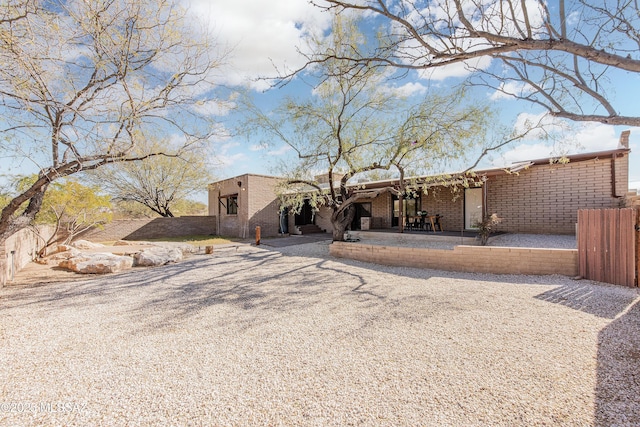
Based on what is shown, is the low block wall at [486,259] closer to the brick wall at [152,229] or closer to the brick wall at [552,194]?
the brick wall at [552,194]

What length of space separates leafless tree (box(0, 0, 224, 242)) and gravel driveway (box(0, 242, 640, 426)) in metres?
2.77

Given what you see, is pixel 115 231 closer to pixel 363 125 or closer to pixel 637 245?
pixel 363 125

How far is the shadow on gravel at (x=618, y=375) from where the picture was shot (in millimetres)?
2021

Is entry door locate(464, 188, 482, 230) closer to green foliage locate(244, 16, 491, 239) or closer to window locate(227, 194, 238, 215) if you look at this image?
green foliage locate(244, 16, 491, 239)

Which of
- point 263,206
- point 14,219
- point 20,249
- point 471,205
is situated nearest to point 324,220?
point 263,206

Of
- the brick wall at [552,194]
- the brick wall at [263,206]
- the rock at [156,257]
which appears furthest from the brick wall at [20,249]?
the brick wall at [552,194]

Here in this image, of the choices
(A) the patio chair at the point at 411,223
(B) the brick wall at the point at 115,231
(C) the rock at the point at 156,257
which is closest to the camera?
(C) the rock at the point at 156,257

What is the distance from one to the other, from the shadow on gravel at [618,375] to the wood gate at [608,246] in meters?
1.99

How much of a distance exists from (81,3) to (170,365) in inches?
235

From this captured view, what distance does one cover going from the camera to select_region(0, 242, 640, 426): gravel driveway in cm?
211

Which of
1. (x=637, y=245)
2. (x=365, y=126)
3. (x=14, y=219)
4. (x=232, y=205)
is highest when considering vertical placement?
(x=365, y=126)

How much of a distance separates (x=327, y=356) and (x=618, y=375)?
2.68 metres

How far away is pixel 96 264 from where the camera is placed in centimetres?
733

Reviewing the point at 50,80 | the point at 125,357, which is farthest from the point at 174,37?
the point at 125,357
